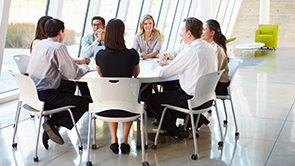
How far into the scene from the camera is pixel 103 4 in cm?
692

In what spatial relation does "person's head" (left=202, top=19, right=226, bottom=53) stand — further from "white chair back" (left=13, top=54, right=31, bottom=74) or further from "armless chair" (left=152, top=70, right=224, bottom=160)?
"white chair back" (left=13, top=54, right=31, bottom=74)

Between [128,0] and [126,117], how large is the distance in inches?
203

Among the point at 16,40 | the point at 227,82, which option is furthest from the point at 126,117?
the point at 16,40

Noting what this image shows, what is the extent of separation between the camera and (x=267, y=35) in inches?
524

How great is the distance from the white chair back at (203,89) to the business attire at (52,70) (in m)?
1.16

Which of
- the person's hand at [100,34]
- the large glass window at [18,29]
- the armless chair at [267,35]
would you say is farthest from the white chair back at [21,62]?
the armless chair at [267,35]

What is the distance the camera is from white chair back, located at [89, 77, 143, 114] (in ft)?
8.89

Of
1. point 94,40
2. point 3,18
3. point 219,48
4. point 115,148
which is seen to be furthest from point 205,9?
point 115,148

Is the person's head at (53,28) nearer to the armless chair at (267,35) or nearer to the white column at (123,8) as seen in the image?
the white column at (123,8)

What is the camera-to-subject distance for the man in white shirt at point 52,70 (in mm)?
3107

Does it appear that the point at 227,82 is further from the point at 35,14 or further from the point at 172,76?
the point at 35,14

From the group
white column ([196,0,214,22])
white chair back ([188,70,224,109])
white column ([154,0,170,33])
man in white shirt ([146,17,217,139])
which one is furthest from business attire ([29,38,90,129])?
white column ([154,0,170,33])

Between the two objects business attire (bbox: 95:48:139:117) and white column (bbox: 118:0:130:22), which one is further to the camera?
white column (bbox: 118:0:130:22)

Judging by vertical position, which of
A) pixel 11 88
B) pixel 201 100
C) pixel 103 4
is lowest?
pixel 11 88
